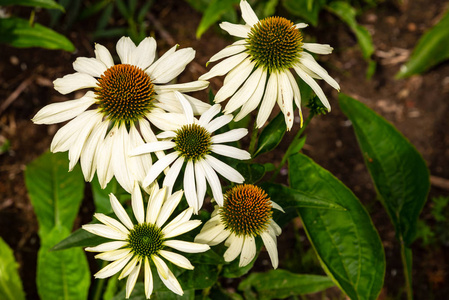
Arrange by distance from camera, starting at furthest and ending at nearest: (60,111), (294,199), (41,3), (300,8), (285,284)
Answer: (300,8)
(41,3)
(285,284)
(294,199)
(60,111)

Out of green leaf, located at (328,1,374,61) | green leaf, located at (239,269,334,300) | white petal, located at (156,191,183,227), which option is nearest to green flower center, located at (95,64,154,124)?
white petal, located at (156,191,183,227)

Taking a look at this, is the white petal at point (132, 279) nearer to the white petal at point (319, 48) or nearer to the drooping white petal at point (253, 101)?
the drooping white petal at point (253, 101)

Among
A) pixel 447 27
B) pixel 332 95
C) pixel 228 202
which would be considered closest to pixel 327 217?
pixel 228 202

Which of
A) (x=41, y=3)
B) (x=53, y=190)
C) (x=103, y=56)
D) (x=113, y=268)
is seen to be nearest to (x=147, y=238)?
(x=113, y=268)

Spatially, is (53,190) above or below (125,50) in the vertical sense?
below

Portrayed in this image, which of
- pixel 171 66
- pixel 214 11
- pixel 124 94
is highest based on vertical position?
pixel 214 11

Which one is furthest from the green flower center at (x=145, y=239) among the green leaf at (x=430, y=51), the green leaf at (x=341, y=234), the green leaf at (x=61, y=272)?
the green leaf at (x=430, y=51)

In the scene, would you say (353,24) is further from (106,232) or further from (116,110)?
(106,232)
